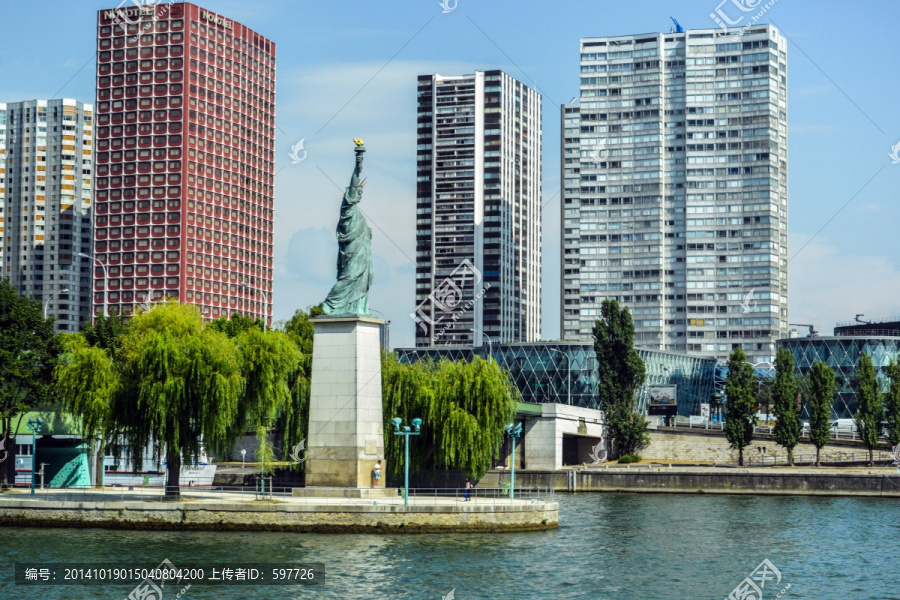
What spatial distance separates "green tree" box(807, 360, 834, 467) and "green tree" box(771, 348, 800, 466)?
5.55 ft

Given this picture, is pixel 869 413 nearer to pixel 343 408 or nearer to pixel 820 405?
pixel 820 405

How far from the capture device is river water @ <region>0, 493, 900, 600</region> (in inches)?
2021

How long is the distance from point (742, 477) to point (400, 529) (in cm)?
5332

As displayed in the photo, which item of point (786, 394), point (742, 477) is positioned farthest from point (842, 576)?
point (786, 394)

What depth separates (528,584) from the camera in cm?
5256

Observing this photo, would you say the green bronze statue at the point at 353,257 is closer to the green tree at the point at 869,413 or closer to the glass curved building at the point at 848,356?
the green tree at the point at 869,413

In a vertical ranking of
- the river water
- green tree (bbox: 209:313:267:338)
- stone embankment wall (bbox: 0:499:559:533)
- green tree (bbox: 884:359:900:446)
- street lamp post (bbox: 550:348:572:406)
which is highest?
green tree (bbox: 209:313:267:338)

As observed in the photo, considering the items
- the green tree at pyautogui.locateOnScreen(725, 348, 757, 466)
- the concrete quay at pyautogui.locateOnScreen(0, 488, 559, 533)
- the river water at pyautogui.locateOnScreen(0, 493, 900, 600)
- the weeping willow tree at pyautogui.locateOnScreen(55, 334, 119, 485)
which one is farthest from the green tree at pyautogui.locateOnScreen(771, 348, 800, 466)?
the weeping willow tree at pyautogui.locateOnScreen(55, 334, 119, 485)

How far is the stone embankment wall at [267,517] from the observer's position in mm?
64938

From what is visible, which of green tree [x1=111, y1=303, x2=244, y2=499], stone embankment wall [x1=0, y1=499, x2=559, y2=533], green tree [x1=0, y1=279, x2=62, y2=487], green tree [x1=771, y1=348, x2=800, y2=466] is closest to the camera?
stone embankment wall [x1=0, y1=499, x2=559, y2=533]

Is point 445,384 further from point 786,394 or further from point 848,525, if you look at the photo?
point 786,394

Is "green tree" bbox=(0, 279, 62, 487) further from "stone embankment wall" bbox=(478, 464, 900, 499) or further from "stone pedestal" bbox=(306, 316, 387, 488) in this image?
"stone embankment wall" bbox=(478, 464, 900, 499)

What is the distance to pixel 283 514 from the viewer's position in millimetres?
65375

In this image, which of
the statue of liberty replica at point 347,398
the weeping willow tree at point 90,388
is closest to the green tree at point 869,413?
the statue of liberty replica at point 347,398
